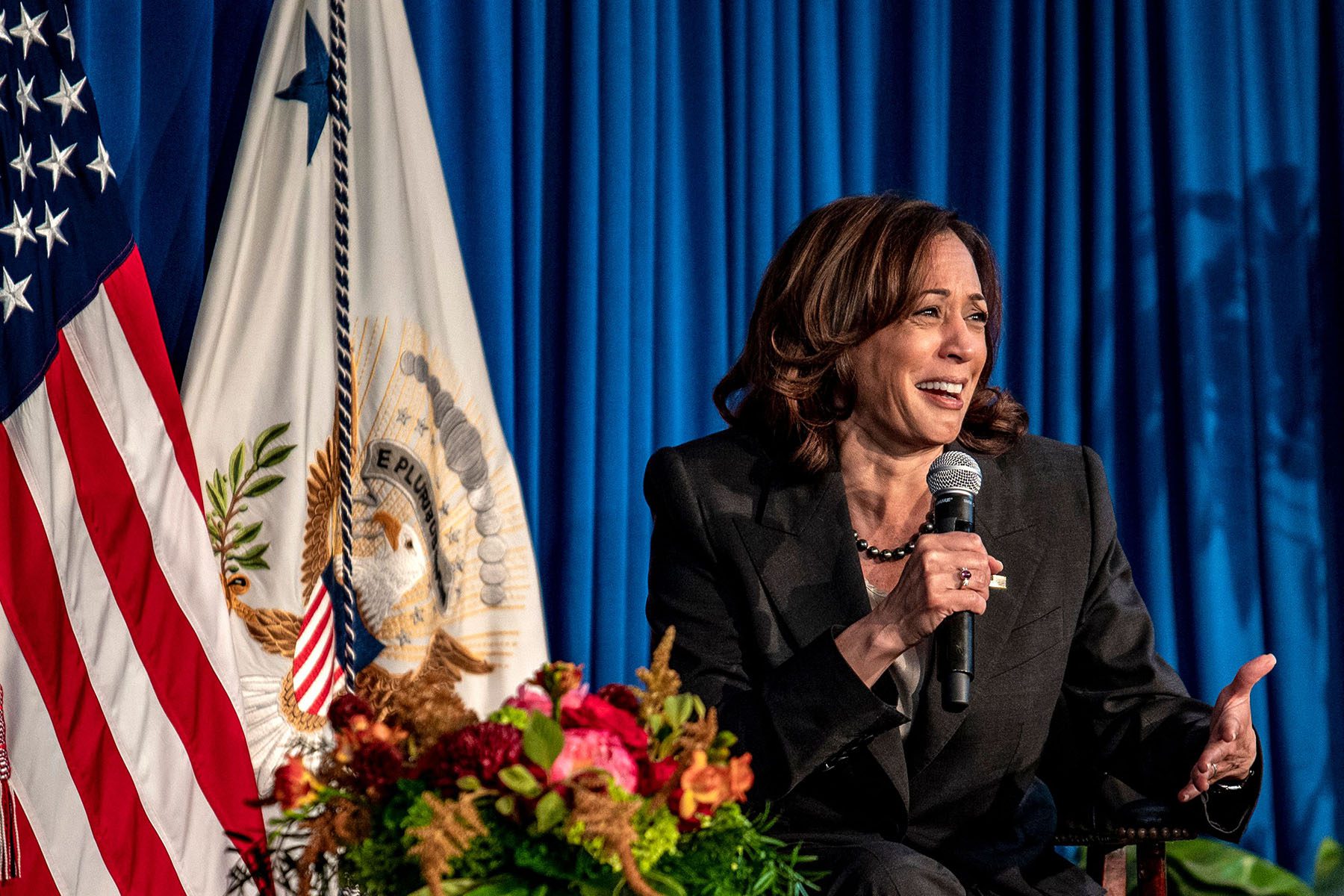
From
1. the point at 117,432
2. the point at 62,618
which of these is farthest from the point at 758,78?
the point at 62,618

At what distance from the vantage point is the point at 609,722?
134 cm

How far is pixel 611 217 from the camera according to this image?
10.9ft

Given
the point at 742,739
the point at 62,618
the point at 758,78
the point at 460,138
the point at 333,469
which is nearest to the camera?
the point at 742,739

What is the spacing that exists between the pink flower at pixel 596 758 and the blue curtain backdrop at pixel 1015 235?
6.33ft

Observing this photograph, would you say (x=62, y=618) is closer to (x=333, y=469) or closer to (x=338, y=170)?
(x=333, y=469)

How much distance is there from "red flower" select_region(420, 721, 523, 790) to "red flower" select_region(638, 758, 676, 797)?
119 millimetres

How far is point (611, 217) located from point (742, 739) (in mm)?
1733

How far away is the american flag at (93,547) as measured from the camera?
100 inches

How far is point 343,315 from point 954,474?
1559 millimetres

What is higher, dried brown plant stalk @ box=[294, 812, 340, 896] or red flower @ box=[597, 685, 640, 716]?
red flower @ box=[597, 685, 640, 716]

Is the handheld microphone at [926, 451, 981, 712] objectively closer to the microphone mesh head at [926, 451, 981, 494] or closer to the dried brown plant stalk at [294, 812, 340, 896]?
the microphone mesh head at [926, 451, 981, 494]

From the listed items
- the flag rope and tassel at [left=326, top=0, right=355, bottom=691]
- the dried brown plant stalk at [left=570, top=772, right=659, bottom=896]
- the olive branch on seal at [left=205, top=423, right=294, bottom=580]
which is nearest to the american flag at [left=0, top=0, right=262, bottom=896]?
Answer: the olive branch on seal at [left=205, top=423, right=294, bottom=580]

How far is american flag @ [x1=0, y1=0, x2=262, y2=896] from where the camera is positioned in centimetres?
255

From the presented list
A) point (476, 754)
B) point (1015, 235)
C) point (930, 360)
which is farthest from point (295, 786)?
point (1015, 235)
